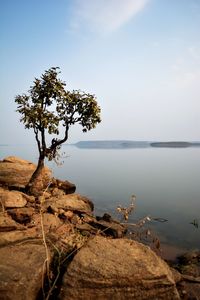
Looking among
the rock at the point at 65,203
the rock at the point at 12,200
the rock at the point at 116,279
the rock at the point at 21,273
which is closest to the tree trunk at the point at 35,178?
the rock at the point at 65,203

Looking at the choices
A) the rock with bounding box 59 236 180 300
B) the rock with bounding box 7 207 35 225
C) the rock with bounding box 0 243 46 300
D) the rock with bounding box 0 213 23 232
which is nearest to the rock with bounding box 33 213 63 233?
the rock with bounding box 7 207 35 225

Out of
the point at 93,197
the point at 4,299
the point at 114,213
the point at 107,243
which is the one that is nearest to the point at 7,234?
the point at 4,299

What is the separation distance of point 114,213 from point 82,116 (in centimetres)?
1535

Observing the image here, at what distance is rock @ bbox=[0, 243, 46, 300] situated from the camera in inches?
334

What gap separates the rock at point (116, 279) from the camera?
898 cm

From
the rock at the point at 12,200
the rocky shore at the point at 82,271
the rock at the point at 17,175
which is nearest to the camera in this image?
the rocky shore at the point at 82,271

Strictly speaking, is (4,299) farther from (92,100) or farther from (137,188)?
(137,188)

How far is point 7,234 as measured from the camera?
1200 cm

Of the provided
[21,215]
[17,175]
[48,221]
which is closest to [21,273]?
[21,215]

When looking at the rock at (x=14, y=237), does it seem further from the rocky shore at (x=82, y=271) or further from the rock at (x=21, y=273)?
the rock at (x=21, y=273)

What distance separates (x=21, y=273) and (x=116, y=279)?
335cm

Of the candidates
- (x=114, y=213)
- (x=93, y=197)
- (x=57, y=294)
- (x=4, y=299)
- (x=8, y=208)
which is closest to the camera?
(x=4, y=299)

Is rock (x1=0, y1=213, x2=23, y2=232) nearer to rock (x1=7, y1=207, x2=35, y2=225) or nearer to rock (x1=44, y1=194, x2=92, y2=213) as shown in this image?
rock (x1=7, y1=207, x2=35, y2=225)

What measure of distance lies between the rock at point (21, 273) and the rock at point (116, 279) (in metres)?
1.01
